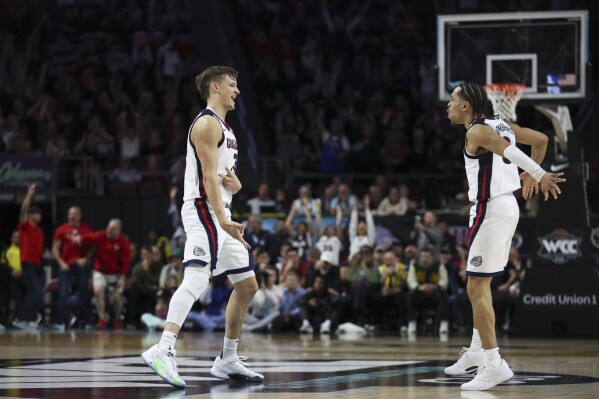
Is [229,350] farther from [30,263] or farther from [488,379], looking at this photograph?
[30,263]

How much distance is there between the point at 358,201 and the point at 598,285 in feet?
19.7

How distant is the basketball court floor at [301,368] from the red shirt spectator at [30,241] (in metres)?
3.51

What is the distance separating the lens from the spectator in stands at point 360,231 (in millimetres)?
19906

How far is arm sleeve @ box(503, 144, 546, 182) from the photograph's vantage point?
26.5ft

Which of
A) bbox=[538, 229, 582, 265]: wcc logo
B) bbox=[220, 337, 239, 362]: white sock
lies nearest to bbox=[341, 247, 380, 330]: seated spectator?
bbox=[538, 229, 582, 265]: wcc logo

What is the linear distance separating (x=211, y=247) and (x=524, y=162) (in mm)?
2407

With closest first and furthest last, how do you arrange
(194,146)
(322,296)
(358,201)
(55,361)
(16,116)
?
1. (194,146)
2. (55,361)
3. (322,296)
4. (358,201)
5. (16,116)

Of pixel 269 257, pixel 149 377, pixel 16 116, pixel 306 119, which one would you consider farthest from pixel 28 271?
pixel 149 377

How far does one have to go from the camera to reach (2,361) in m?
11.1

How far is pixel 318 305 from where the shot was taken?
19.2m

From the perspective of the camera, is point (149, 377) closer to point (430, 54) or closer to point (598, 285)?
point (598, 285)

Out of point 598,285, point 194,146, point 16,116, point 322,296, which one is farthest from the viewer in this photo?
point 16,116

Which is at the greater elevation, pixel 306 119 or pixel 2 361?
pixel 306 119

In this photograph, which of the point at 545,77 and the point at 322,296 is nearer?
the point at 545,77
